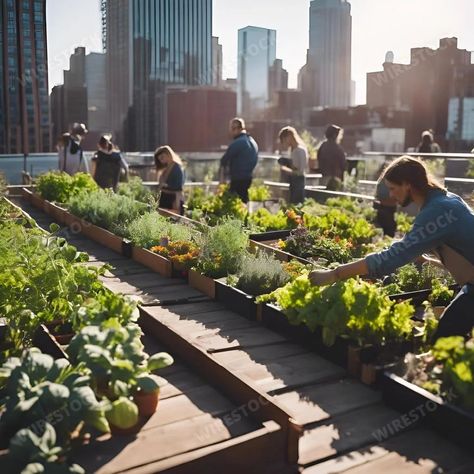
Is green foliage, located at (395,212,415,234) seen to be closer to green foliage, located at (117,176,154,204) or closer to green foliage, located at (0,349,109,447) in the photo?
green foliage, located at (117,176,154,204)

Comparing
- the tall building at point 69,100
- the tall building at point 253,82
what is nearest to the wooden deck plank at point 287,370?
the tall building at point 69,100

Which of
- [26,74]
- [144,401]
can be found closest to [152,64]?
[26,74]

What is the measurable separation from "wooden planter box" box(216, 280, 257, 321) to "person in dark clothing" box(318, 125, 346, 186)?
5.73 meters

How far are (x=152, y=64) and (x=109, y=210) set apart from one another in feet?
363

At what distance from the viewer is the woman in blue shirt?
3508 mm

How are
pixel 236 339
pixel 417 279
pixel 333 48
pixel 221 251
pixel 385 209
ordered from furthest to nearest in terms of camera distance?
pixel 333 48, pixel 385 209, pixel 221 251, pixel 417 279, pixel 236 339

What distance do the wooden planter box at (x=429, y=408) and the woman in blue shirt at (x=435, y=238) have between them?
1.79 feet

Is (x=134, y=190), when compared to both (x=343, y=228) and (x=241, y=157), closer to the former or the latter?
(x=241, y=157)

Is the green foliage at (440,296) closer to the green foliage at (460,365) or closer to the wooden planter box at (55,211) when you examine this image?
the green foliage at (460,365)

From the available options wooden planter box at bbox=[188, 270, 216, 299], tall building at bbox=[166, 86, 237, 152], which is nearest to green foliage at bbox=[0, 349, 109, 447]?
wooden planter box at bbox=[188, 270, 216, 299]

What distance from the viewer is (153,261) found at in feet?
19.4

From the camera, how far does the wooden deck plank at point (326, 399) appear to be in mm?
3164

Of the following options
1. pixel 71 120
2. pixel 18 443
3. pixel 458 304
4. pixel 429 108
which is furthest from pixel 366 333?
pixel 71 120

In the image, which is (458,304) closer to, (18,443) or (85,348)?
(85,348)
